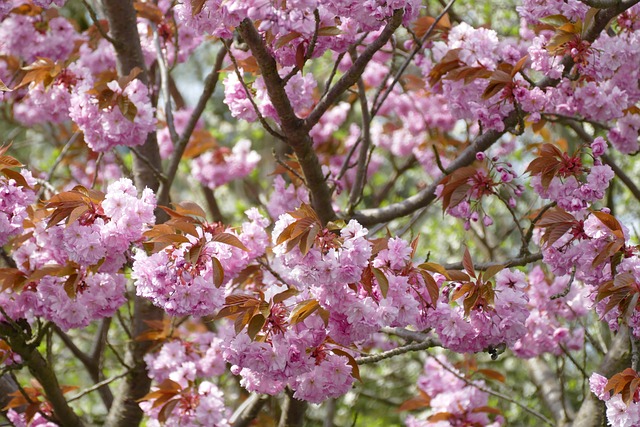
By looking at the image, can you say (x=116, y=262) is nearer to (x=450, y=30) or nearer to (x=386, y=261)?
(x=386, y=261)

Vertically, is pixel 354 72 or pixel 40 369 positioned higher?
pixel 354 72

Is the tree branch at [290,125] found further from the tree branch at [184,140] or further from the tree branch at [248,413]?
the tree branch at [248,413]

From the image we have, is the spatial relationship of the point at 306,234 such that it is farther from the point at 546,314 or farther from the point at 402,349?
the point at 546,314

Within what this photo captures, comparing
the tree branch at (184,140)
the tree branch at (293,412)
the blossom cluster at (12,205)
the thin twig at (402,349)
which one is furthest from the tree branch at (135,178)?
the thin twig at (402,349)

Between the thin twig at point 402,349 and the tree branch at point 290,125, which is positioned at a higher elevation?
the tree branch at point 290,125

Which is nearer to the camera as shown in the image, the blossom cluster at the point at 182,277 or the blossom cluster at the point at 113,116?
the blossom cluster at the point at 182,277

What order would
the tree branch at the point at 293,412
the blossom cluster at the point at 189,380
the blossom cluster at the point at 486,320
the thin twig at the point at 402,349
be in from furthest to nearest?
the tree branch at the point at 293,412 → the blossom cluster at the point at 189,380 → the thin twig at the point at 402,349 → the blossom cluster at the point at 486,320

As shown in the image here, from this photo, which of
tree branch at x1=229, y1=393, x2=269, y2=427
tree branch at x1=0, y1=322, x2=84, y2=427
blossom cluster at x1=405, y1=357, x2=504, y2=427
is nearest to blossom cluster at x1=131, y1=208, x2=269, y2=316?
tree branch at x1=0, y1=322, x2=84, y2=427

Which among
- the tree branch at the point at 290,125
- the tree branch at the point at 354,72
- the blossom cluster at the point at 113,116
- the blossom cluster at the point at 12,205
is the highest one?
the blossom cluster at the point at 113,116

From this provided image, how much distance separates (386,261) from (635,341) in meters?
0.76

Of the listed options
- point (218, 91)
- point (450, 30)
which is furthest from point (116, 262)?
point (218, 91)

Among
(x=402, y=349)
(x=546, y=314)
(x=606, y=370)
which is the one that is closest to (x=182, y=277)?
(x=402, y=349)

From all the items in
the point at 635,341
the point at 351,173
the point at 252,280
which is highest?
the point at 351,173

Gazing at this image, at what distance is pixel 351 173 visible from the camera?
5383 mm
